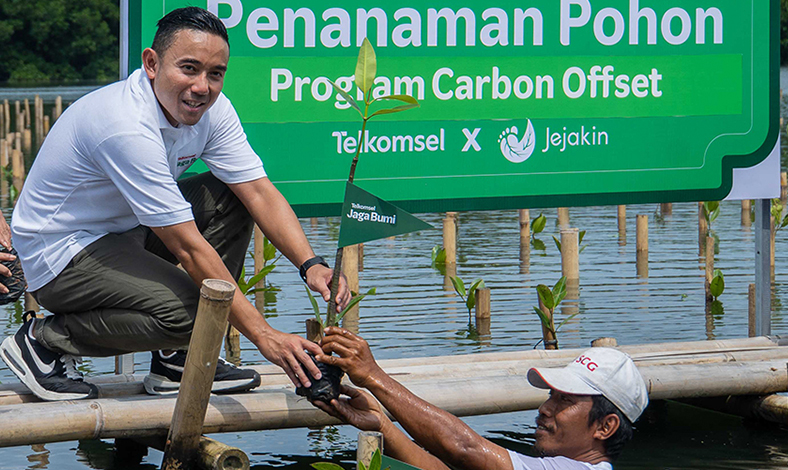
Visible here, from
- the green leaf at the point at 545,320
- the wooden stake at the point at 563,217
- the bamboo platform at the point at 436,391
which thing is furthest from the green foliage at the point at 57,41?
→ the bamboo platform at the point at 436,391

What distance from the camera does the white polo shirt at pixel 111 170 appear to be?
4242mm

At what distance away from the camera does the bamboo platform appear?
442cm

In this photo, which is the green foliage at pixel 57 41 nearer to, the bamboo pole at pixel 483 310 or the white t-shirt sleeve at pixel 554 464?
the bamboo pole at pixel 483 310

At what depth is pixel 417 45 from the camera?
→ 6555mm

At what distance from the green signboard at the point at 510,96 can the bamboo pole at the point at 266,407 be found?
152 cm

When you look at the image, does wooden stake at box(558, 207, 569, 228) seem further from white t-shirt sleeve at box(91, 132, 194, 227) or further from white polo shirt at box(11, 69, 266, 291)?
white t-shirt sleeve at box(91, 132, 194, 227)

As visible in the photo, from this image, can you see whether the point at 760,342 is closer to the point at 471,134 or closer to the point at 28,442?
the point at 471,134

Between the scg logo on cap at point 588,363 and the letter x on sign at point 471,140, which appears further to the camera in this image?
the letter x on sign at point 471,140

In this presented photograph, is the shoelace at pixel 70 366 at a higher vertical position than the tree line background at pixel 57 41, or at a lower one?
lower

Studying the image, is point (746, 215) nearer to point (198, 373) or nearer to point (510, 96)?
point (510, 96)

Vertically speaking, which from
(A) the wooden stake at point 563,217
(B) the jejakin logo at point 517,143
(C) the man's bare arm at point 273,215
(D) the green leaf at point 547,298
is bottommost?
(D) the green leaf at point 547,298

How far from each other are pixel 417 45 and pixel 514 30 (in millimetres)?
603

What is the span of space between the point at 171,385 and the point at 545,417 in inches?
64.2

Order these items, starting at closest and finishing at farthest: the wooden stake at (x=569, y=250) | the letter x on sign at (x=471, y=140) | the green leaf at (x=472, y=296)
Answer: the letter x on sign at (x=471, y=140), the green leaf at (x=472, y=296), the wooden stake at (x=569, y=250)
